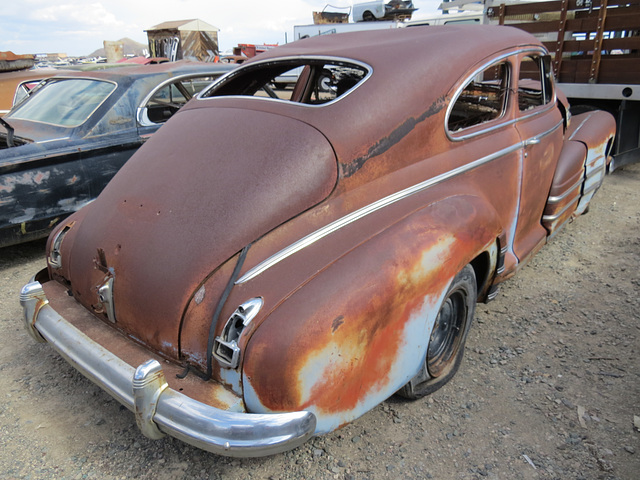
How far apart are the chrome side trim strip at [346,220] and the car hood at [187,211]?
5.3 inches

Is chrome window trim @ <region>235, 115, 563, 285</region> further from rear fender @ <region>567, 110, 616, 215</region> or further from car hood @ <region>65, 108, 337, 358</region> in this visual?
rear fender @ <region>567, 110, 616, 215</region>

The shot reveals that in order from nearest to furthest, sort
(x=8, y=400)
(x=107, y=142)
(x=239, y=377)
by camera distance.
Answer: (x=239, y=377) < (x=8, y=400) < (x=107, y=142)

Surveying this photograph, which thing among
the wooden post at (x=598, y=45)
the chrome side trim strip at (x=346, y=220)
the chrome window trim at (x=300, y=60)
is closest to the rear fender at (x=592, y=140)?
the wooden post at (x=598, y=45)

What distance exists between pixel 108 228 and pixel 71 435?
99 cm

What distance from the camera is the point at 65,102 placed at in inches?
188

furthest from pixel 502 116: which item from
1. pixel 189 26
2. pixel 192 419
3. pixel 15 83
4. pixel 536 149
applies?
pixel 189 26

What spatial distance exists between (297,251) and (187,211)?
21.9 inches

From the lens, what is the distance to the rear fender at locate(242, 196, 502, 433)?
1.79 meters

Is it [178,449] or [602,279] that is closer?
[178,449]

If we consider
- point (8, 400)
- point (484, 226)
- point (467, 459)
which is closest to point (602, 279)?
point (484, 226)

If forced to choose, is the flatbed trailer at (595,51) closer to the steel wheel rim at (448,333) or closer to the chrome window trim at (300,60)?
the steel wheel rim at (448,333)

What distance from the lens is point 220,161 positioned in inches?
93.9

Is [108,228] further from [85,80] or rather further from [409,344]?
[85,80]

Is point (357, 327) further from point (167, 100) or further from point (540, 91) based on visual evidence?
point (167, 100)
